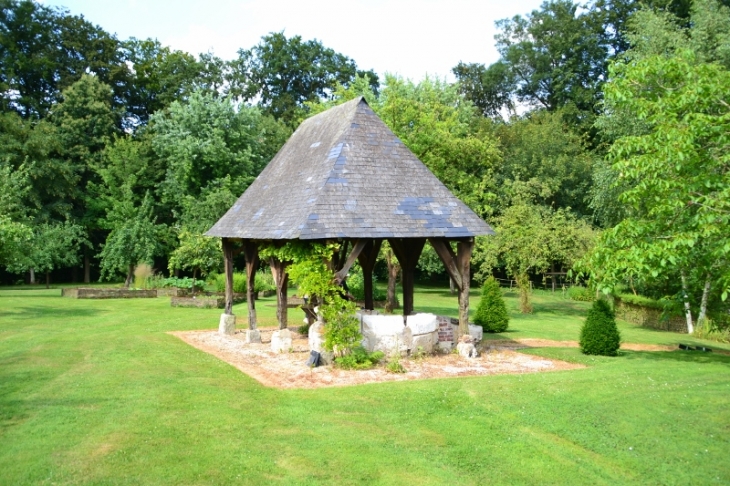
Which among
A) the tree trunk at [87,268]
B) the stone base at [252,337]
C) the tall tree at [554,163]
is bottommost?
the stone base at [252,337]

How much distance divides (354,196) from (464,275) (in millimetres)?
3414

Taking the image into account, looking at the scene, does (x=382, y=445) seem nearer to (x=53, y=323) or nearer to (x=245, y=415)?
(x=245, y=415)

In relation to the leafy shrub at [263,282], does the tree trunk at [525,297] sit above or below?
below

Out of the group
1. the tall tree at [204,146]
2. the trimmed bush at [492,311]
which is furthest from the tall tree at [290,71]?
the trimmed bush at [492,311]

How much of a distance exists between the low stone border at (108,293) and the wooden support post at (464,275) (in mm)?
18996

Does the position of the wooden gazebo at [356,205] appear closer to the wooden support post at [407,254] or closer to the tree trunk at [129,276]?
the wooden support post at [407,254]

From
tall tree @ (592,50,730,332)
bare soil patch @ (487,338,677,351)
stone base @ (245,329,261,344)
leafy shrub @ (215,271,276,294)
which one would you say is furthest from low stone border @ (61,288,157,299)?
tall tree @ (592,50,730,332)

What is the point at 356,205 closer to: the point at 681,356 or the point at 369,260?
the point at 369,260

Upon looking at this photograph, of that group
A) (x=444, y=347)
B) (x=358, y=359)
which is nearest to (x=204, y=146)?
(x=444, y=347)

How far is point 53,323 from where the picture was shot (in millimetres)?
19766

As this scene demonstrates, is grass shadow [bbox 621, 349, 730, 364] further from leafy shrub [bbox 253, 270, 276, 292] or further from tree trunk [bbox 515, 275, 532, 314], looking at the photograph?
leafy shrub [bbox 253, 270, 276, 292]

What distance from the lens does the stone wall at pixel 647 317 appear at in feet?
82.7

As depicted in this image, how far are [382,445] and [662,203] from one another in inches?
275

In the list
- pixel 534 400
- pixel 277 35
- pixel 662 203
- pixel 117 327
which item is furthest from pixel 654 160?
pixel 277 35
